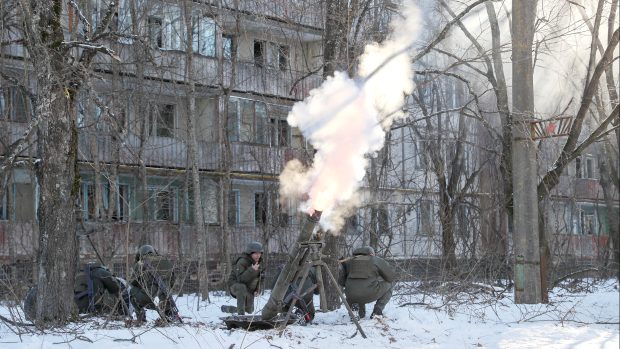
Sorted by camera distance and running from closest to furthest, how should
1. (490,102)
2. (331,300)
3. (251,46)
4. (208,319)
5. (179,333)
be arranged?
(179,333), (208,319), (331,300), (251,46), (490,102)

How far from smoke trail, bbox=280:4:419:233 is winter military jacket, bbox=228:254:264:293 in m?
1.53

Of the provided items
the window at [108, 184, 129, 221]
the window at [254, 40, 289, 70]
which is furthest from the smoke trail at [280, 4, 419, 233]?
the window at [108, 184, 129, 221]

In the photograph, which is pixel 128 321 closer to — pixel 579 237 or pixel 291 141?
pixel 291 141

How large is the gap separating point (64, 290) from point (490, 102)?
2512 cm

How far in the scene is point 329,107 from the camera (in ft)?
42.2

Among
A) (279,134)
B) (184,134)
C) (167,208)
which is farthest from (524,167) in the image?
(184,134)

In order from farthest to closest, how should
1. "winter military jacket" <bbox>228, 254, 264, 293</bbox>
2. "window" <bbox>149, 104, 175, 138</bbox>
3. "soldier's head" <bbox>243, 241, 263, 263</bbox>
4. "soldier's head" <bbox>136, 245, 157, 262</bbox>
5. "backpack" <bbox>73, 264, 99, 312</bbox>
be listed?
"window" <bbox>149, 104, 175, 138</bbox>, "soldier's head" <bbox>243, 241, 263, 263</bbox>, "winter military jacket" <bbox>228, 254, 264, 293</bbox>, "backpack" <bbox>73, 264, 99, 312</bbox>, "soldier's head" <bbox>136, 245, 157, 262</bbox>

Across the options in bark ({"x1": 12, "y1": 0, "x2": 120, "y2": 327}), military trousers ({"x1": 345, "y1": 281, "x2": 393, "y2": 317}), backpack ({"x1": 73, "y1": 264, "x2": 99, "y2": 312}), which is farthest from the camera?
military trousers ({"x1": 345, "y1": 281, "x2": 393, "y2": 317})

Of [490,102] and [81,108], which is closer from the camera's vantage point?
[81,108]

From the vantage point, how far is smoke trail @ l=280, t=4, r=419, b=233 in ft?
39.4

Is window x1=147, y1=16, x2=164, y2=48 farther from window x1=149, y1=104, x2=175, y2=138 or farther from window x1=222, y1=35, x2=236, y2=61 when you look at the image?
window x1=222, y1=35, x2=236, y2=61

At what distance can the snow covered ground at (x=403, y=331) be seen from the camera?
10438mm

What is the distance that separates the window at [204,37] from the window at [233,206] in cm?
537

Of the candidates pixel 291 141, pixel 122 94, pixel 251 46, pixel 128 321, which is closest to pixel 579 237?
pixel 291 141
